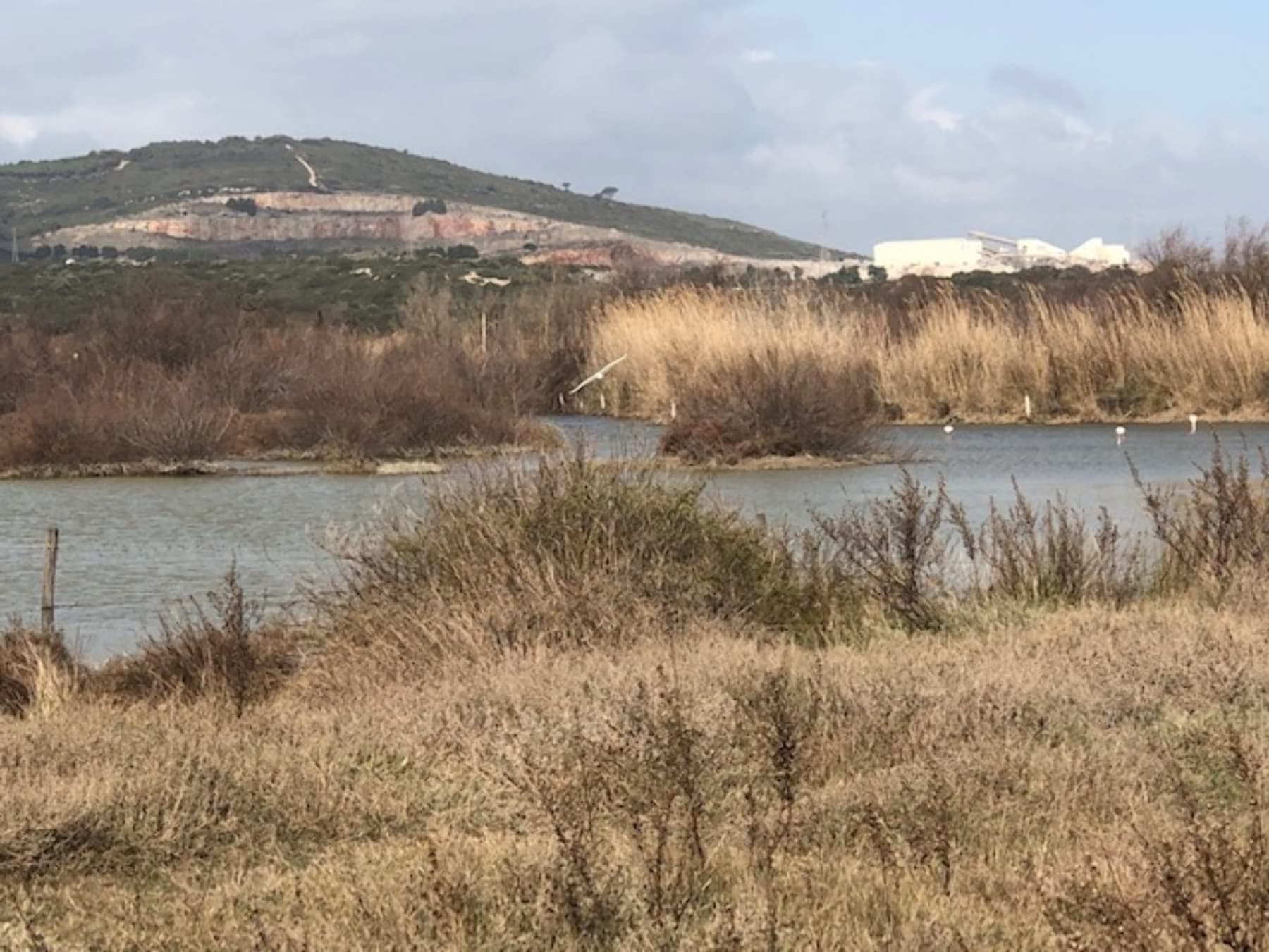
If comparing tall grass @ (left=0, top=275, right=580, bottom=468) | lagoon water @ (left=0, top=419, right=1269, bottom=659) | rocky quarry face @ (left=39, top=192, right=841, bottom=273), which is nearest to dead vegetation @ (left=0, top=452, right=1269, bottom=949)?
lagoon water @ (left=0, top=419, right=1269, bottom=659)

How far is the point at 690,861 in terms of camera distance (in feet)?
19.2

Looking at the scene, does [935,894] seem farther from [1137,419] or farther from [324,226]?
[324,226]

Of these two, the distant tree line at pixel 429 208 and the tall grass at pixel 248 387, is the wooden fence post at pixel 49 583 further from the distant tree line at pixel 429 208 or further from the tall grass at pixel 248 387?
the distant tree line at pixel 429 208

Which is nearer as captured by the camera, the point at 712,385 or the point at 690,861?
the point at 690,861

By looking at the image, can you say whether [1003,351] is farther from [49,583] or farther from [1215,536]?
[49,583]

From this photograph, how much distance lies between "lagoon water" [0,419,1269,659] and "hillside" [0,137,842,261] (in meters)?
95.4

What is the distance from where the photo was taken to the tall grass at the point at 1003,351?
143 feet

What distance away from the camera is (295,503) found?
101 ft

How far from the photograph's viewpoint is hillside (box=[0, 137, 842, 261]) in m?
135

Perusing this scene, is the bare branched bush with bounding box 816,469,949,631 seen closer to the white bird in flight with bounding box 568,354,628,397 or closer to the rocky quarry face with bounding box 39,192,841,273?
the white bird in flight with bounding box 568,354,628,397

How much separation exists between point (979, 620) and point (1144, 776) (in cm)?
479

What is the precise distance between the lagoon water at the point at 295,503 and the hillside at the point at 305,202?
95425mm

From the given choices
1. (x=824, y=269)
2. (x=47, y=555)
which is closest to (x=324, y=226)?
(x=824, y=269)

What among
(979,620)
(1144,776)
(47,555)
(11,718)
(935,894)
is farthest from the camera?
(47,555)
